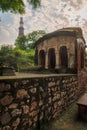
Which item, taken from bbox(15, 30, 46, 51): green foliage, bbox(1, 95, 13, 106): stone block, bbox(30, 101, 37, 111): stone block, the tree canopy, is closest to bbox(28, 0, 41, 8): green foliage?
the tree canopy

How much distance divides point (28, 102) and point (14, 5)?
168 inches

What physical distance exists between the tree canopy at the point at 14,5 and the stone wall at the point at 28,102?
339cm

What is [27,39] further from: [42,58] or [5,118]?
[5,118]

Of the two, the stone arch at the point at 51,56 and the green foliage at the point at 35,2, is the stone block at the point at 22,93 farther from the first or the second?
the stone arch at the point at 51,56

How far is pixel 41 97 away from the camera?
3.87m

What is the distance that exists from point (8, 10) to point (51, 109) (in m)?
4.51

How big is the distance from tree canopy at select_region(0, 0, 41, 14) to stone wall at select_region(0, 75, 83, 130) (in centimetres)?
339

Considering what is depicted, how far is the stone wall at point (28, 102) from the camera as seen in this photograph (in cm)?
257

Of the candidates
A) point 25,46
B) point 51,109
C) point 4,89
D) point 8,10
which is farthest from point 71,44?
point 25,46

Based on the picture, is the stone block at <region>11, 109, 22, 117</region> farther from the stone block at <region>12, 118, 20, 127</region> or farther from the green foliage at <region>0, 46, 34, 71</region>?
the green foliage at <region>0, 46, 34, 71</region>

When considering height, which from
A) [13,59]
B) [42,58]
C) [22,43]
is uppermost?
[22,43]

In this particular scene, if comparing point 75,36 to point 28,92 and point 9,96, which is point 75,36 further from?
point 9,96

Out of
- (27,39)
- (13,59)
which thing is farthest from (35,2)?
(27,39)

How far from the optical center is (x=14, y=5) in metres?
5.91
